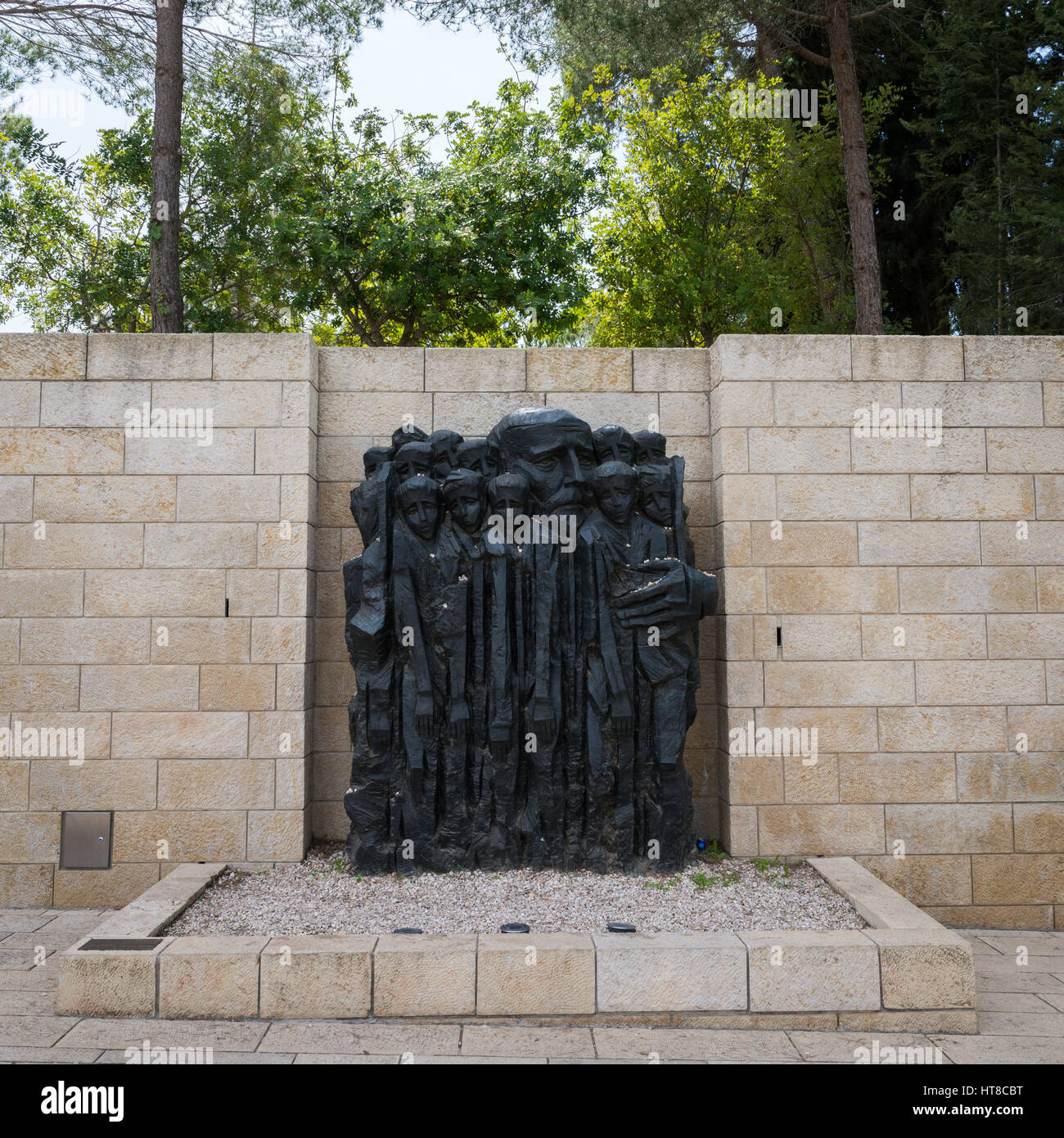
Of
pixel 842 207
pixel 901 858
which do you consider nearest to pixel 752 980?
pixel 901 858

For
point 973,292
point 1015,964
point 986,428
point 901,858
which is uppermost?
point 973,292

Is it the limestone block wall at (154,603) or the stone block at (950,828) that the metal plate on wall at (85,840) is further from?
the stone block at (950,828)

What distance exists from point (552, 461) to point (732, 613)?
140cm

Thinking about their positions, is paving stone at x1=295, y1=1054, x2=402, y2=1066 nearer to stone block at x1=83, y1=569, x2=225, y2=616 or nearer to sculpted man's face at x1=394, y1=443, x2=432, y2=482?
stone block at x1=83, y1=569, x2=225, y2=616

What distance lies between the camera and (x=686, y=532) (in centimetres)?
545

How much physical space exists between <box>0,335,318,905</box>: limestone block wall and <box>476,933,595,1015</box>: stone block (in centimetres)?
195

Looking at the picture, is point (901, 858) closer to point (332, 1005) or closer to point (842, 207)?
point (332, 1005)

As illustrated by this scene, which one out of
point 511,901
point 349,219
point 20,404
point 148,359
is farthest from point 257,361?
point 349,219

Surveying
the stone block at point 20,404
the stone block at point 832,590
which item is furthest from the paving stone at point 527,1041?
the stone block at point 20,404

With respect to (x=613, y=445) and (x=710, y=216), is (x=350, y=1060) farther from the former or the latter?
(x=710, y=216)

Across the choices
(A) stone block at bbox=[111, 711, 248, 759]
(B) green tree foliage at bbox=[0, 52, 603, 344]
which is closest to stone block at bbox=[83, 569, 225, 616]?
(A) stone block at bbox=[111, 711, 248, 759]

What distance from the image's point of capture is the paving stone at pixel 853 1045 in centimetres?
363

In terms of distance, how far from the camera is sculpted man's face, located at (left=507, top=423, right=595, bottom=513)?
17.3 feet
